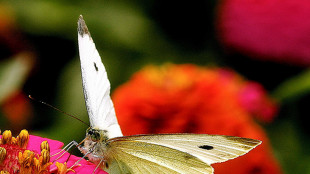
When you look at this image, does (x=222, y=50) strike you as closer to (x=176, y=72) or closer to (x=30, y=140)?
(x=176, y=72)

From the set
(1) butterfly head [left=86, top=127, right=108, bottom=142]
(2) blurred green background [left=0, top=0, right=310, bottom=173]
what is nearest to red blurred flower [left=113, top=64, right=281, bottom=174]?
(2) blurred green background [left=0, top=0, right=310, bottom=173]

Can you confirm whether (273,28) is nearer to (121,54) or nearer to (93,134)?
(121,54)

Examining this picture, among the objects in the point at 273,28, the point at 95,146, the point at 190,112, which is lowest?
the point at 95,146

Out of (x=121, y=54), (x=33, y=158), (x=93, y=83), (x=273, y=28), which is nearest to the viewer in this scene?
(x=33, y=158)

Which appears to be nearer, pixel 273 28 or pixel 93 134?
pixel 93 134

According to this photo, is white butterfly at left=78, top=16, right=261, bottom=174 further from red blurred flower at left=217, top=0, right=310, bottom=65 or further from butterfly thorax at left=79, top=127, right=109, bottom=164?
red blurred flower at left=217, top=0, right=310, bottom=65

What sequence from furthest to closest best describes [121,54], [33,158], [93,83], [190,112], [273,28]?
[121,54]
[273,28]
[190,112]
[93,83]
[33,158]

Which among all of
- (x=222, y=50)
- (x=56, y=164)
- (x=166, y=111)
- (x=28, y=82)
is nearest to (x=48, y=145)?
(x=56, y=164)

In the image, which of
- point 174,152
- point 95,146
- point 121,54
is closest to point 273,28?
point 121,54
